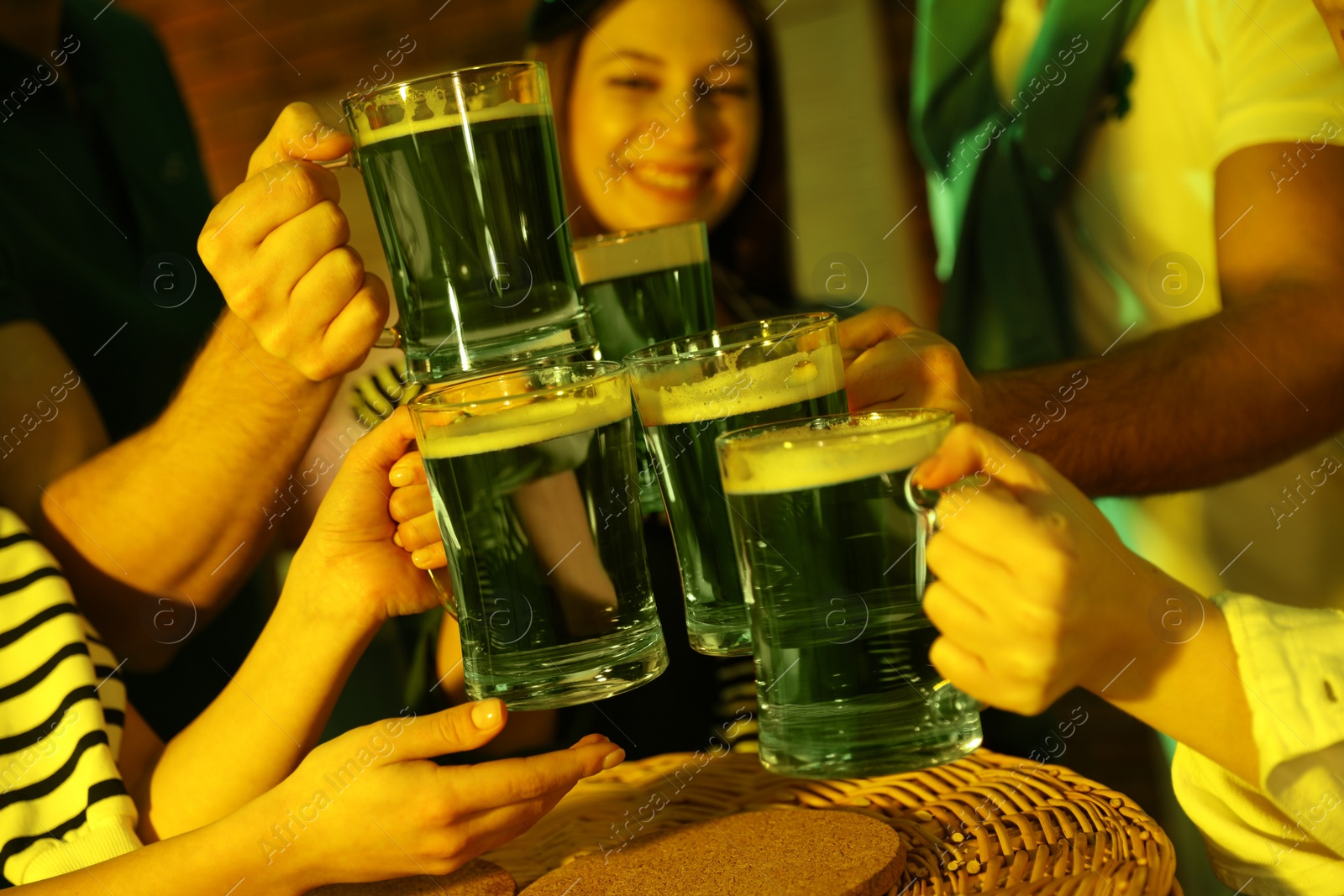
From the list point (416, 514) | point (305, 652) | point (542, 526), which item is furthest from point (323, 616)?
point (542, 526)

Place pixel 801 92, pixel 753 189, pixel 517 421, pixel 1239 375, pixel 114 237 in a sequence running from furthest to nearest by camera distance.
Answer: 1. pixel 801 92
2. pixel 753 189
3. pixel 114 237
4. pixel 1239 375
5. pixel 517 421

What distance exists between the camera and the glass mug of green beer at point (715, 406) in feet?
2.30

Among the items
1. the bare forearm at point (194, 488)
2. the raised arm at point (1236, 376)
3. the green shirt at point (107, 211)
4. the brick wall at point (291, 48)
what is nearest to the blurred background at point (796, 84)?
the brick wall at point (291, 48)

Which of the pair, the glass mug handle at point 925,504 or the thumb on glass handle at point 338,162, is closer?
the glass mug handle at point 925,504

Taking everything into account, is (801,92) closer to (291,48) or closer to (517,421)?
(291,48)

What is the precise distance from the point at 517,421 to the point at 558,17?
1.10 meters

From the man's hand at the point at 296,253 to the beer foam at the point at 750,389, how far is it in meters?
0.26

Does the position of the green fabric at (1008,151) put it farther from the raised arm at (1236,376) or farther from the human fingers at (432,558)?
the human fingers at (432,558)

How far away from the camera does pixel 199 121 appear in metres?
3.26

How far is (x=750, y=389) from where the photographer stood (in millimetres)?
701

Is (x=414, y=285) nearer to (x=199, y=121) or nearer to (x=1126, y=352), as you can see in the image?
(x=1126, y=352)

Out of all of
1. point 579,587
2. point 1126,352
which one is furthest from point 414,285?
point 1126,352

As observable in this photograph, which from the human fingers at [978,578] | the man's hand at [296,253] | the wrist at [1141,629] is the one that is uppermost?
the man's hand at [296,253]

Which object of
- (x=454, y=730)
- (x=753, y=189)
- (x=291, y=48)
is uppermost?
(x=291, y=48)
